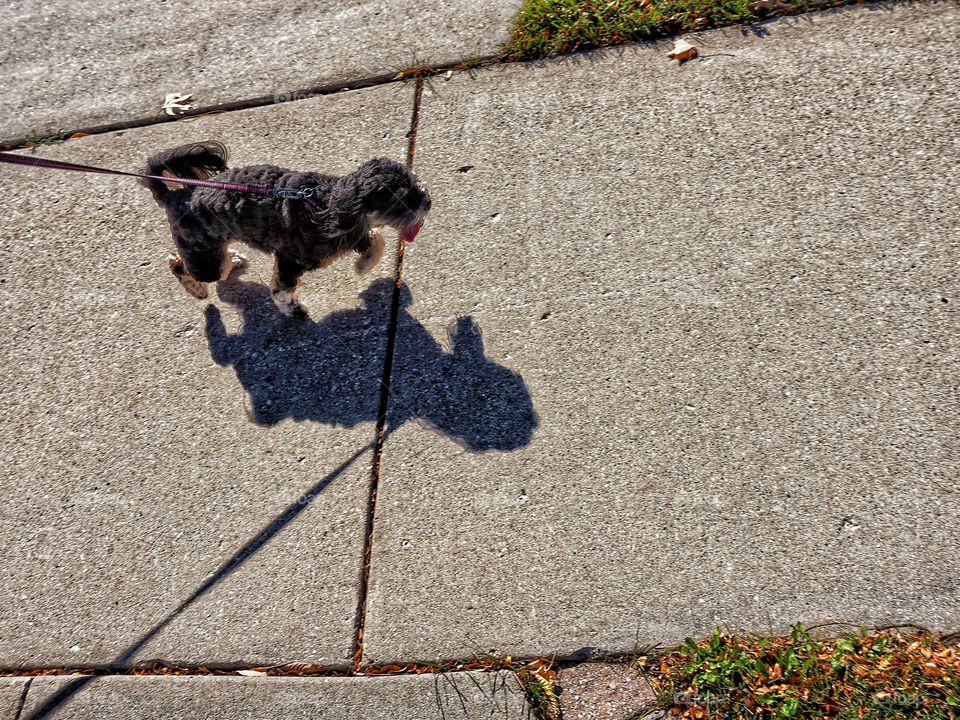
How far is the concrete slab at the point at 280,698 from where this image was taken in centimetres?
287

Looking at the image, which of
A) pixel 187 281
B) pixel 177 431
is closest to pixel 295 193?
pixel 187 281

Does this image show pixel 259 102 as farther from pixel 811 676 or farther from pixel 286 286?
pixel 811 676

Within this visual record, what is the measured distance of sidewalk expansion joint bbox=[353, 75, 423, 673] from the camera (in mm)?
3084

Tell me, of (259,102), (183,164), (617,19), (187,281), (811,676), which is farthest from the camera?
(259,102)

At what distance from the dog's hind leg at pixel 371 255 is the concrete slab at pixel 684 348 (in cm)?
25

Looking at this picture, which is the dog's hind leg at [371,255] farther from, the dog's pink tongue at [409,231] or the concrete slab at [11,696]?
the concrete slab at [11,696]

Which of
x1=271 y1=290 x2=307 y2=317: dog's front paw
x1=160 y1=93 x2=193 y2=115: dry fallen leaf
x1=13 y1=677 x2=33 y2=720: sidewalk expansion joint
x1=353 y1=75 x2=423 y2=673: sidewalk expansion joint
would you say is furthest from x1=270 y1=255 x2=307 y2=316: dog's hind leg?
x1=13 y1=677 x2=33 y2=720: sidewalk expansion joint

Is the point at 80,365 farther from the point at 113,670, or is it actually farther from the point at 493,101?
the point at 493,101

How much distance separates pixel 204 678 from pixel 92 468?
4.11 ft

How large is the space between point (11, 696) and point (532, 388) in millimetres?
2727

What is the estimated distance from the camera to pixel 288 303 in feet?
12.1

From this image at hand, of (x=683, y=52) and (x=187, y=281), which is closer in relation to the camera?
Result: (x=187, y=281)

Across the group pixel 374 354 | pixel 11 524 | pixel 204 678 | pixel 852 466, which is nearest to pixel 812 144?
pixel 852 466

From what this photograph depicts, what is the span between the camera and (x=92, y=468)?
357cm
